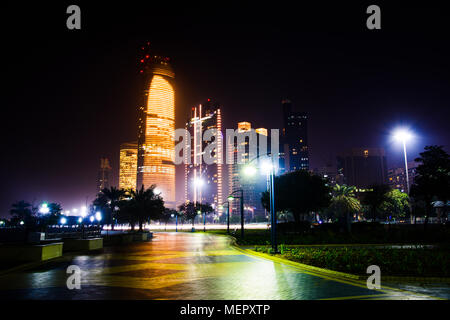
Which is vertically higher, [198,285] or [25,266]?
[198,285]

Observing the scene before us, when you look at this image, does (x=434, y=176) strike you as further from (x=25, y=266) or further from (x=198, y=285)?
(x=25, y=266)

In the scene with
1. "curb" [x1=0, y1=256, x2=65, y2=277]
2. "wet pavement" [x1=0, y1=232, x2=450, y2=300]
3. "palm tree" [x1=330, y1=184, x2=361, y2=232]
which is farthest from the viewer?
"palm tree" [x1=330, y1=184, x2=361, y2=232]

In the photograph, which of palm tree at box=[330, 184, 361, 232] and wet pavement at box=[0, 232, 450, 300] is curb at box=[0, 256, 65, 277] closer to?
wet pavement at box=[0, 232, 450, 300]

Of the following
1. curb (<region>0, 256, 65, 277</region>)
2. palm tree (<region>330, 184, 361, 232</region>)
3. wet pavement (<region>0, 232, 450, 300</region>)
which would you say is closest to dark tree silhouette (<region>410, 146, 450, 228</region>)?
palm tree (<region>330, 184, 361, 232</region>)

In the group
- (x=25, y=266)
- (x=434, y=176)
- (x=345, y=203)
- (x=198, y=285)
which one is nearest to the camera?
(x=198, y=285)

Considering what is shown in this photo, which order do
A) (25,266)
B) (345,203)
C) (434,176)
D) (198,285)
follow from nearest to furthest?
1. (198,285)
2. (25,266)
3. (345,203)
4. (434,176)

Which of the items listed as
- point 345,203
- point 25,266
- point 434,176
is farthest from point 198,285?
point 434,176

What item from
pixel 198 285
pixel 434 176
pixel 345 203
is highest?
pixel 434 176

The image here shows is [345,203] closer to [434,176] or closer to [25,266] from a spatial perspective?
[434,176]

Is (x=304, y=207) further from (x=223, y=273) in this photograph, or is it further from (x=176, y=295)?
(x=176, y=295)

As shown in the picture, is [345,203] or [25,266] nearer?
[25,266]

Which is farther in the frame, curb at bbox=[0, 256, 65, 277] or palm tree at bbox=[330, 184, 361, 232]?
palm tree at bbox=[330, 184, 361, 232]

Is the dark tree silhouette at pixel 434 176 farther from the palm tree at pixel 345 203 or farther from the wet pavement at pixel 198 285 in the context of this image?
the wet pavement at pixel 198 285
